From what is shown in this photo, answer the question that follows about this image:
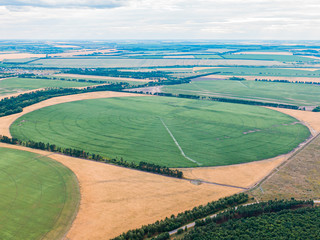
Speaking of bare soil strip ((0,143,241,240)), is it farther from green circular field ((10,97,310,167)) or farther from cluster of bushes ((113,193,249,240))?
green circular field ((10,97,310,167))

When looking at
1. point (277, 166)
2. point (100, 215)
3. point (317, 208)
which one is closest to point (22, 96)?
point (100, 215)

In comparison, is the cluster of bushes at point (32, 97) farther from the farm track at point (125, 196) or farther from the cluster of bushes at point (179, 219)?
the cluster of bushes at point (179, 219)

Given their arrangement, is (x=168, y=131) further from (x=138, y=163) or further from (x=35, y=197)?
(x=35, y=197)

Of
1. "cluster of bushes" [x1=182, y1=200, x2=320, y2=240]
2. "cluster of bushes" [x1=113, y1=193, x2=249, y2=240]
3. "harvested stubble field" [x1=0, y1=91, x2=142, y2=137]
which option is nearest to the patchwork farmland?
"cluster of bushes" [x1=113, y1=193, x2=249, y2=240]

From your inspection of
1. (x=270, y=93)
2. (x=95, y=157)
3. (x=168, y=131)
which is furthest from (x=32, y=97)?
(x=270, y=93)

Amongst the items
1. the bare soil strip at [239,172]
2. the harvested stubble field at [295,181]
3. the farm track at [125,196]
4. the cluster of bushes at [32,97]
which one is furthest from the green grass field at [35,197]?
the cluster of bushes at [32,97]

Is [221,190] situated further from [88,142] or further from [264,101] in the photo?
[264,101]
